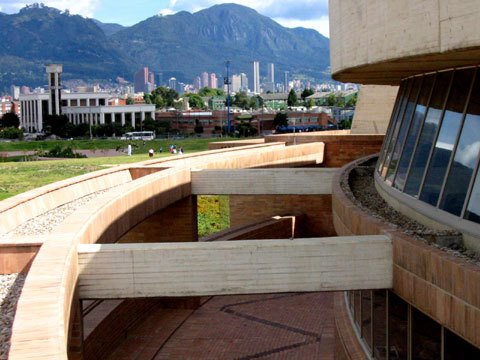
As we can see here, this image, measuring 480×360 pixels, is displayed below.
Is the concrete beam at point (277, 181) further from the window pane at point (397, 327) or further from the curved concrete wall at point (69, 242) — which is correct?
the window pane at point (397, 327)

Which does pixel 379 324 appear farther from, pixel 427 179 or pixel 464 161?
pixel 464 161

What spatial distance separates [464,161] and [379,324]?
3.08 metres

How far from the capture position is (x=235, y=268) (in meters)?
10.3

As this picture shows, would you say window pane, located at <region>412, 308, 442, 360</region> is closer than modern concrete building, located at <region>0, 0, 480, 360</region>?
No

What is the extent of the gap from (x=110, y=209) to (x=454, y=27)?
813 cm

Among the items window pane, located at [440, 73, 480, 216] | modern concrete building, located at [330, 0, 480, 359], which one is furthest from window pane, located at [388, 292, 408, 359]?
window pane, located at [440, 73, 480, 216]

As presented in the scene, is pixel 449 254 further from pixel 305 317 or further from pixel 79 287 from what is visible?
pixel 305 317

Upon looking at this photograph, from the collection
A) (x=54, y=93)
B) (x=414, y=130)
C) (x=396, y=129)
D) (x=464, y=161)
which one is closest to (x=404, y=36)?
(x=464, y=161)

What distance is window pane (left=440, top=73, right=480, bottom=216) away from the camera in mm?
9266

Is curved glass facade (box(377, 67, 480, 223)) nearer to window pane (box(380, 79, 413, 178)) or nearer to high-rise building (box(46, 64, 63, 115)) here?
window pane (box(380, 79, 413, 178))

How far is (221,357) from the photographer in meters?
16.3

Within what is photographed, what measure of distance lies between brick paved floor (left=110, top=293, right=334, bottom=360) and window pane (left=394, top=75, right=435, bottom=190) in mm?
5442

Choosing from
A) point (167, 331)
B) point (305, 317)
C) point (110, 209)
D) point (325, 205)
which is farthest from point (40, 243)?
point (325, 205)

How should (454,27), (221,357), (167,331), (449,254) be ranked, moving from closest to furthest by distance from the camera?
(454,27) → (449,254) → (221,357) → (167,331)
